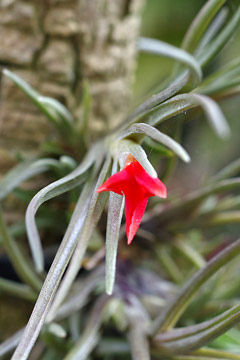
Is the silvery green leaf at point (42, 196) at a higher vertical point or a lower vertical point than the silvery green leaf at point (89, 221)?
higher

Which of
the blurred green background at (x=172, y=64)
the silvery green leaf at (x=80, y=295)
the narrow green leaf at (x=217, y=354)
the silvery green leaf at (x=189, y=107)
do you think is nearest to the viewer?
the silvery green leaf at (x=189, y=107)

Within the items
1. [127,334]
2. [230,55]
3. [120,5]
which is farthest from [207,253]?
[230,55]

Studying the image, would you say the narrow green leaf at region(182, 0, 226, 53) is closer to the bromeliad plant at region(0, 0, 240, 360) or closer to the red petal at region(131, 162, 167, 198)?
the bromeliad plant at region(0, 0, 240, 360)

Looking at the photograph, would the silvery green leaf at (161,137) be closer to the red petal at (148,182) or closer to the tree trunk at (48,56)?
the red petal at (148,182)

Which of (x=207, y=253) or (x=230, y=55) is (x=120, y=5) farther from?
(x=230, y=55)

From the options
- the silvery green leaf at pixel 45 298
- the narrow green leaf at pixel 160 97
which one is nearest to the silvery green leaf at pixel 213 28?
the narrow green leaf at pixel 160 97

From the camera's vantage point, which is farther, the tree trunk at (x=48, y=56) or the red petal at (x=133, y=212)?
the tree trunk at (x=48, y=56)

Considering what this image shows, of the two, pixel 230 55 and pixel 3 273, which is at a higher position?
pixel 230 55
